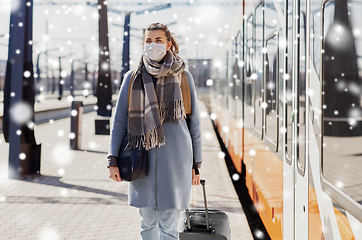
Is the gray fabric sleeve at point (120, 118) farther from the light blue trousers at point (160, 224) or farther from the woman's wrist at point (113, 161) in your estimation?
the light blue trousers at point (160, 224)

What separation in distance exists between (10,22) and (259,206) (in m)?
4.99

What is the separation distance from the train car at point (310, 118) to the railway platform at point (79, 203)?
4.03 ft

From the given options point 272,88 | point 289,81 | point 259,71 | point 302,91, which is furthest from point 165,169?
point 259,71

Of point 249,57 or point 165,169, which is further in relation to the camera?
point 249,57

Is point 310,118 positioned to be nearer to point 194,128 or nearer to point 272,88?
point 194,128

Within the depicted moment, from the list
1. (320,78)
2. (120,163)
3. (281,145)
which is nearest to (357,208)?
(320,78)

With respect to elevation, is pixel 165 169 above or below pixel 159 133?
below

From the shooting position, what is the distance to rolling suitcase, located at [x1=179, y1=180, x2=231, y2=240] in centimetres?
336

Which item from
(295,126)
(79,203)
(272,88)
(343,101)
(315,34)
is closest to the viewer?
(343,101)

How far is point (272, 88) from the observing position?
412 cm

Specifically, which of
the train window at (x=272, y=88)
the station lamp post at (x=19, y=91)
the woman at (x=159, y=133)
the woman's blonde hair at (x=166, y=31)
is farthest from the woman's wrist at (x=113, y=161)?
the station lamp post at (x=19, y=91)

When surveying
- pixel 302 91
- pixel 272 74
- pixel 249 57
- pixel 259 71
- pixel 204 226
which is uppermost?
pixel 249 57

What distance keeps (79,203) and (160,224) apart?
3.17m

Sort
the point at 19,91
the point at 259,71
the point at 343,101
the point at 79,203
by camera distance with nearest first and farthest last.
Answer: the point at 343,101, the point at 259,71, the point at 79,203, the point at 19,91
